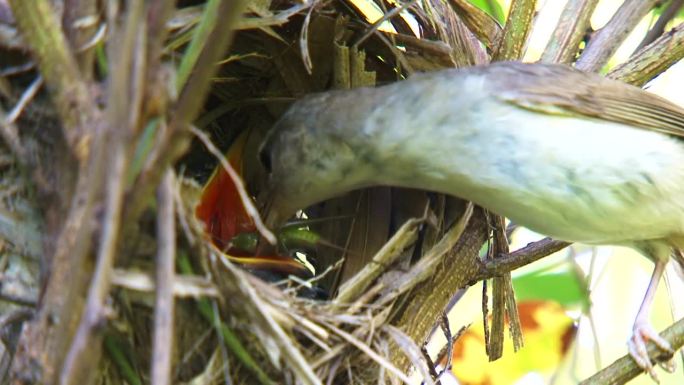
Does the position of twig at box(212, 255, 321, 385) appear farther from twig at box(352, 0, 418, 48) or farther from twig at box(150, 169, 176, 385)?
twig at box(352, 0, 418, 48)

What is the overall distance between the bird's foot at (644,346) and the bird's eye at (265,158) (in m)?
1.04

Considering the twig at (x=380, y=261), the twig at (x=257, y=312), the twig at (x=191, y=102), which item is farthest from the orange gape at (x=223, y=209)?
the twig at (x=191, y=102)

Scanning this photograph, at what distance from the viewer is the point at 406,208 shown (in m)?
2.60

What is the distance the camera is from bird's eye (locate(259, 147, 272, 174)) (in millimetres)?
2670

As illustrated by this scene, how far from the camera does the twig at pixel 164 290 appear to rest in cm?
126

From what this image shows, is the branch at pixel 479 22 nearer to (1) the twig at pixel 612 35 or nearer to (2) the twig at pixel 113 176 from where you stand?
(1) the twig at pixel 612 35

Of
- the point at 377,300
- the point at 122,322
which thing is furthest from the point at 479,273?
the point at 122,322

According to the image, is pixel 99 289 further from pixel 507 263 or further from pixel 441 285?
pixel 507 263

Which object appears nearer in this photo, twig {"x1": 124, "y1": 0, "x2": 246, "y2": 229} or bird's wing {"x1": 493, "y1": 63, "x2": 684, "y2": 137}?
twig {"x1": 124, "y1": 0, "x2": 246, "y2": 229}

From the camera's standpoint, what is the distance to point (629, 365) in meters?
2.22

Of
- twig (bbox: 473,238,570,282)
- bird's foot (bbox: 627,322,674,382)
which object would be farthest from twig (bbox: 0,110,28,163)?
bird's foot (bbox: 627,322,674,382)

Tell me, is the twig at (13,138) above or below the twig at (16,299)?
above

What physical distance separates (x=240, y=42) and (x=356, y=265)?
669mm

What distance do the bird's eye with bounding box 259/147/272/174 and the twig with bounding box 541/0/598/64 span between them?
0.82 meters
